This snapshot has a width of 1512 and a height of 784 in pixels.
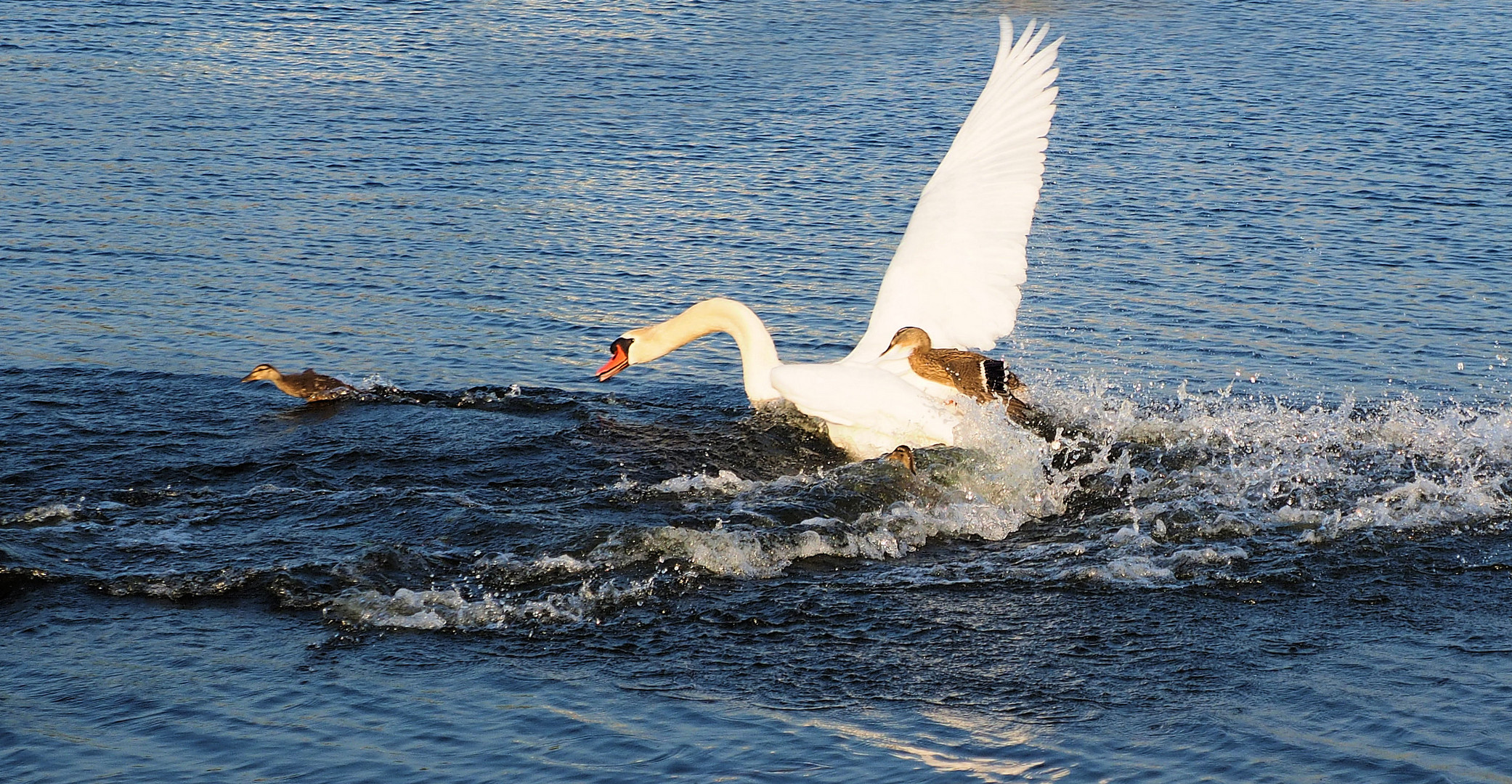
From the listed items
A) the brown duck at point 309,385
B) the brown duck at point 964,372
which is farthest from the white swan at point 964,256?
the brown duck at point 309,385

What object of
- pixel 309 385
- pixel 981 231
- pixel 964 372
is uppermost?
pixel 981 231

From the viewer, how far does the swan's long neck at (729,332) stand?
9.10 m

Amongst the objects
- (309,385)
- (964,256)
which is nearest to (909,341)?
(964,256)

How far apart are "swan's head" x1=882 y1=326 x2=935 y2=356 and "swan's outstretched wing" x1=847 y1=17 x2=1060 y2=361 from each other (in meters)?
0.33

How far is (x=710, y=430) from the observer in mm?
8953

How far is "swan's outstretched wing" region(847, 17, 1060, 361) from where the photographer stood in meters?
9.29

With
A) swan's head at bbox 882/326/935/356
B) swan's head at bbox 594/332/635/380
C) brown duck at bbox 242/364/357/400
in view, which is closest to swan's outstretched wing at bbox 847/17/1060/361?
swan's head at bbox 882/326/935/356

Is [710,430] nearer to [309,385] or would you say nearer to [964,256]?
[964,256]

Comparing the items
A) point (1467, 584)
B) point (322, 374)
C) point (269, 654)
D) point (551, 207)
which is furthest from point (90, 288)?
point (1467, 584)

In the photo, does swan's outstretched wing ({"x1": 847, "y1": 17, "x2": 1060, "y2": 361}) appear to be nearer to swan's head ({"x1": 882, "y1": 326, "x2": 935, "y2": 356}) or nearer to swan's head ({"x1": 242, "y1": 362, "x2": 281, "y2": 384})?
swan's head ({"x1": 882, "y1": 326, "x2": 935, "y2": 356})

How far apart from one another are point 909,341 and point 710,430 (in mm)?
1201

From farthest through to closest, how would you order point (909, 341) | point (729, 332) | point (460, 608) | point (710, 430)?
point (729, 332) < point (710, 430) < point (909, 341) < point (460, 608)

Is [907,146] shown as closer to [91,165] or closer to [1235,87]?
[1235,87]

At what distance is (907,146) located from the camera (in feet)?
47.8
